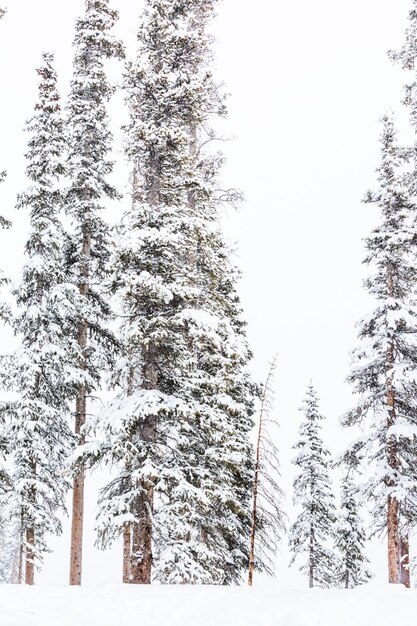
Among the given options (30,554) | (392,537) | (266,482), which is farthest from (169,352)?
(30,554)

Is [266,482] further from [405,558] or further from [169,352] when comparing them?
[405,558]

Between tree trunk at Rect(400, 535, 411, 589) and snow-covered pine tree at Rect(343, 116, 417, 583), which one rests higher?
snow-covered pine tree at Rect(343, 116, 417, 583)

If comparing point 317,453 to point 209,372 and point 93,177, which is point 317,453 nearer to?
point 209,372

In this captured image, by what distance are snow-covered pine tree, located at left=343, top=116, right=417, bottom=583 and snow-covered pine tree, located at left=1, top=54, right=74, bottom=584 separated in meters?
10.1

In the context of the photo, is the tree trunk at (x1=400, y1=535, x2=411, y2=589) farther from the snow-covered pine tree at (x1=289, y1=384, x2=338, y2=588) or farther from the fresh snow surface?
the fresh snow surface

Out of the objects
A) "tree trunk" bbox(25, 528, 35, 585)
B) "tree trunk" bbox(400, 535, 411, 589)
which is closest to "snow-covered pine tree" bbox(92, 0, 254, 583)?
"tree trunk" bbox(25, 528, 35, 585)

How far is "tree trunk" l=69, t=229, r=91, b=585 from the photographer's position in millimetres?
18828

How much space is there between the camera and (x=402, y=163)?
63.3 ft

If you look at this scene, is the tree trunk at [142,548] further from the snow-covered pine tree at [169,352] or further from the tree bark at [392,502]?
the tree bark at [392,502]

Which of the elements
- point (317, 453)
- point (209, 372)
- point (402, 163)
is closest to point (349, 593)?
point (209, 372)

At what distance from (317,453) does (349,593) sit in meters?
19.1

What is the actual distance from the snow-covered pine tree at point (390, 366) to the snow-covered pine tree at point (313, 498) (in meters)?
9.52

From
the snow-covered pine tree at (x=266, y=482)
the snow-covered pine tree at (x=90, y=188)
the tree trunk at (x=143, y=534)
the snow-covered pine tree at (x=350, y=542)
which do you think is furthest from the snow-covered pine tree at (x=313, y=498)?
the tree trunk at (x=143, y=534)

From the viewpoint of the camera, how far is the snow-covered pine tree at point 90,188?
20.8 m
